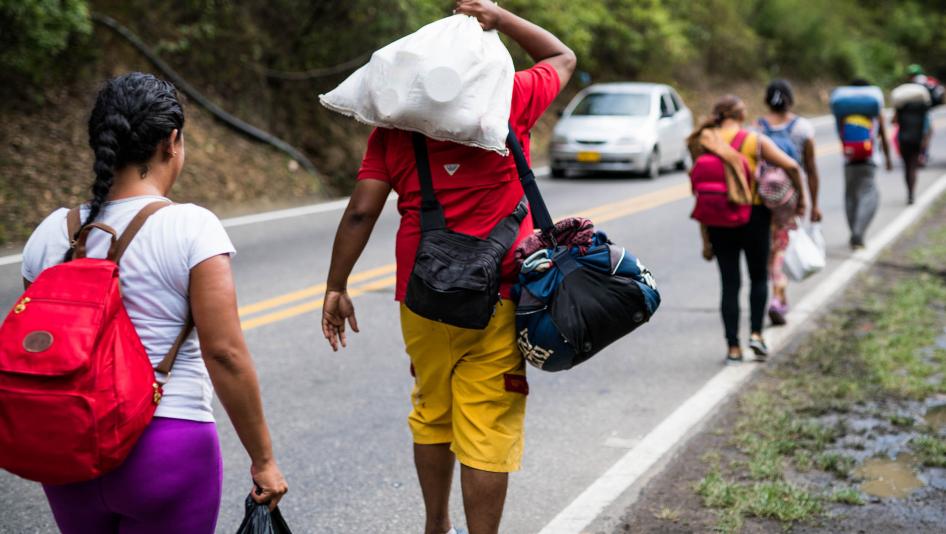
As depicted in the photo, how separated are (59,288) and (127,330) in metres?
0.17

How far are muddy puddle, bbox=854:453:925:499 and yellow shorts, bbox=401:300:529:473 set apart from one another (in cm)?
209

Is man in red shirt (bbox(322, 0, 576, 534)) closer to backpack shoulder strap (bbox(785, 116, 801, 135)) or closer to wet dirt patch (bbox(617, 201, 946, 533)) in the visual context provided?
wet dirt patch (bbox(617, 201, 946, 533))

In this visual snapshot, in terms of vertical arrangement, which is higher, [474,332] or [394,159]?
[394,159]

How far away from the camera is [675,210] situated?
46.1 feet

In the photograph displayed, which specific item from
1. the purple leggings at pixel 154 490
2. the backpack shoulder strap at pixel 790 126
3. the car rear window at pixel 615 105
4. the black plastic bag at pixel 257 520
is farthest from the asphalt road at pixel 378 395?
the car rear window at pixel 615 105

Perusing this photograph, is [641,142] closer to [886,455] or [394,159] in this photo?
[886,455]

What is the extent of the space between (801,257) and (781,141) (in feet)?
2.71

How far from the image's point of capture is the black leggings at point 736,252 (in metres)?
6.55

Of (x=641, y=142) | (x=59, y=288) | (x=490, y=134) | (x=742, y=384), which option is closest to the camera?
(x=59, y=288)

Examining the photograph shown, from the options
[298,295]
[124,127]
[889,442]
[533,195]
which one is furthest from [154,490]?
[298,295]

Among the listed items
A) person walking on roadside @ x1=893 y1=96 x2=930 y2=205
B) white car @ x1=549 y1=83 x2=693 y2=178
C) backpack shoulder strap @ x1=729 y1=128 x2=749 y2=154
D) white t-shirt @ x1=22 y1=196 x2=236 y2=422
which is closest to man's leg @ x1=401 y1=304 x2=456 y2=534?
white t-shirt @ x1=22 y1=196 x2=236 y2=422

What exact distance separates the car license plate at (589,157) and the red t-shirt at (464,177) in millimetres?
14470

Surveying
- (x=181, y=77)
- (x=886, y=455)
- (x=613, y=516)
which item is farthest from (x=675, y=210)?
(x=613, y=516)

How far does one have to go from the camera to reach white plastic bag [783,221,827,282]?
24.0 feet
